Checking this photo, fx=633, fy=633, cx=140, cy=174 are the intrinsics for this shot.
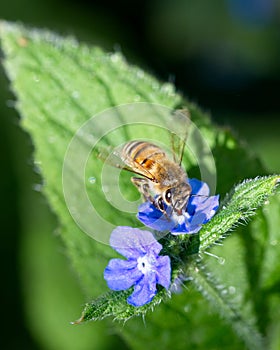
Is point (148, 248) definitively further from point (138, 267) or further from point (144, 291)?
point (144, 291)

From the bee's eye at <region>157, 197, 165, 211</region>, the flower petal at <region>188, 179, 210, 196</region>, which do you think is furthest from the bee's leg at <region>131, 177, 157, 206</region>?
the flower petal at <region>188, 179, 210, 196</region>

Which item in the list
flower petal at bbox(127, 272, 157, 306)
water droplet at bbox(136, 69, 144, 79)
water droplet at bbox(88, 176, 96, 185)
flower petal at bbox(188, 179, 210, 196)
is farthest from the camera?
water droplet at bbox(136, 69, 144, 79)

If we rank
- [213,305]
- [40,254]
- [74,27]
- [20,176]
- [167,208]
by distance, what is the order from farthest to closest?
[74,27] → [20,176] → [40,254] → [213,305] → [167,208]

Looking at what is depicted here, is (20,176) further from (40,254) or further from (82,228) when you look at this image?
(82,228)

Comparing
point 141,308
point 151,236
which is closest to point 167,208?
point 151,236

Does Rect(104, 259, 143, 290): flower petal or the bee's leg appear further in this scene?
the bee's leg

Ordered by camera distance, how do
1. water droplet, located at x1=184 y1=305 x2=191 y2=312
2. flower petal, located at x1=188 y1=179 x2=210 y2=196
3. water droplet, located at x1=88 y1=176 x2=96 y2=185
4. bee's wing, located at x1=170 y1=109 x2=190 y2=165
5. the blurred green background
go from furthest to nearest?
the blurred green background, water droplet, located at x1=88 y1=176 x2=96 y2=185, water droplet, located at x1=184 y1=305 x2=191 y2=312, bee's wing, located at x1=170 y1=109 x2=190 y2=165, flower petal, located at x1=188 y1=179 x2=210 y2=196

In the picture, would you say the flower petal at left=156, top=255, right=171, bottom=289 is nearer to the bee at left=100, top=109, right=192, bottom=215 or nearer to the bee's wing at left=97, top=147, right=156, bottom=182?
the bee at left=100, top=109, right=192, bottom=215

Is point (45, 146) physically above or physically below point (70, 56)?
below
